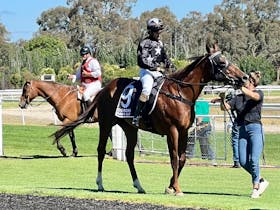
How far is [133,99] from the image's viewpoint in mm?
11422

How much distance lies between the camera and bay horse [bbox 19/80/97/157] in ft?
59.9

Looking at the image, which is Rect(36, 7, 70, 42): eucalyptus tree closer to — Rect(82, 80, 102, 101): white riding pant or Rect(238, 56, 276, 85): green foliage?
Rect(238, 56, 276, 85): green foliage

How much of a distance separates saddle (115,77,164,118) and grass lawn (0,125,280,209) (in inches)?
52.6

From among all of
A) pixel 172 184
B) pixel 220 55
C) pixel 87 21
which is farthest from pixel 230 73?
pixel 87 21

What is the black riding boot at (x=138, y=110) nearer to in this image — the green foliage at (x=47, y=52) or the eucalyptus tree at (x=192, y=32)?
the green foliage at (x=47, y=52)

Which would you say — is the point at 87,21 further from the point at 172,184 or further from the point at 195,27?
the point at 172,184

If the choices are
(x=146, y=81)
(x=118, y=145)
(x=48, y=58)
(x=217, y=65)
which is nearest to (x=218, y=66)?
(x=217, y=65)

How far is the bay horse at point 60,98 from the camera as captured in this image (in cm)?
1825

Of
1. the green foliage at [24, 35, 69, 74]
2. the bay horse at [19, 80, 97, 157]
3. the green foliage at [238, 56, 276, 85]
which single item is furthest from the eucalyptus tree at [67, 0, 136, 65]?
the bay horse at [19, 80, 97, 157]

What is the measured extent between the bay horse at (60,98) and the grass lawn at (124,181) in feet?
3.62

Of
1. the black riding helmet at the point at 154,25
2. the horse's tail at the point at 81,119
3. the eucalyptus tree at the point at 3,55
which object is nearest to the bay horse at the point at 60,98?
the horse's tail at the point at 81,119

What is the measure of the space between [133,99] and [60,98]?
7.26 metres

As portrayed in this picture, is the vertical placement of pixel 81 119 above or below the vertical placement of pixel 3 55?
below

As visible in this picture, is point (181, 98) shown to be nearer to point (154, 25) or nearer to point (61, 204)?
point (154, 25)
